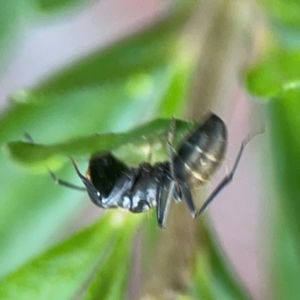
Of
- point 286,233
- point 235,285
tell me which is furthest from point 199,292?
point 286,233

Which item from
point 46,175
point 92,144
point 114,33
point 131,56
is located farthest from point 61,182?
point 114,33

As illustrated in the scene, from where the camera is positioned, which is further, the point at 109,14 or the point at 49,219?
the point at 109,14

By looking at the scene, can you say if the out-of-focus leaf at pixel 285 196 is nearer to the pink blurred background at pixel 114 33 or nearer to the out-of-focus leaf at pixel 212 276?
the out-of-focus leaf at pixel 212 276

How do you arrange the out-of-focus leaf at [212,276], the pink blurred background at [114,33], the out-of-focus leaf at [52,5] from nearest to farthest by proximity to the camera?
1. the out-of-focus leaf at [212,276]
2. the out-of-focus leaf at [52,5]
3. the pink blurred background at [114,33]

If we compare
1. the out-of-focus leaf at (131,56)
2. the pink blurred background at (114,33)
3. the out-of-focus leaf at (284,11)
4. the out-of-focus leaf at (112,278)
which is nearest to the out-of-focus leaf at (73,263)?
the out-of-focus leaf at (112,278)

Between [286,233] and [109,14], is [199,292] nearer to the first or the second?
[286,233]

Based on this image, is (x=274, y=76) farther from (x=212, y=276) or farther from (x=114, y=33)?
(x=114, y=33)
